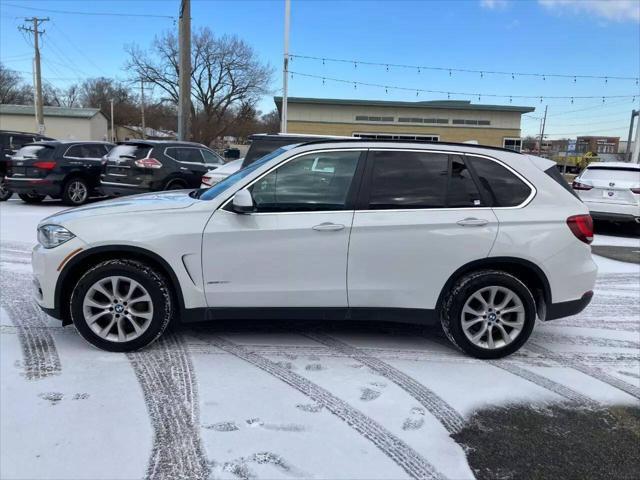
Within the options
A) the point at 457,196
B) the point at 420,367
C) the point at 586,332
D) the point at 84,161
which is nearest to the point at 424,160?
the point at 457,196

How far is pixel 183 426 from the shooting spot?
299 centimetres

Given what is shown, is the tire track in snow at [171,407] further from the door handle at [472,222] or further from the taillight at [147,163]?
the taillight at [147,163]

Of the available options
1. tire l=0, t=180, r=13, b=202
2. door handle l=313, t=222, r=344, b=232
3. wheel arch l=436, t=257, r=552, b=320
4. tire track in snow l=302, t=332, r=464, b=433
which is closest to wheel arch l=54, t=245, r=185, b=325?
door handle l=313, t=222, r=344, b=232

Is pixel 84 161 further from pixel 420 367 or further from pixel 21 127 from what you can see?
pixel 21 127

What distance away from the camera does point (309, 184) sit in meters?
3.97

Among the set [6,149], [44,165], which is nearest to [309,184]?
[44,165]

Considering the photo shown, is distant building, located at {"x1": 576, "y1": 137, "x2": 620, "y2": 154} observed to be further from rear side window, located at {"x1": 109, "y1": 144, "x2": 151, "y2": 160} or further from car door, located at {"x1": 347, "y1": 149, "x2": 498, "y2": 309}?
car door, located at {"x1": 347, "y1": 149, "x2": 498, "y2": 309}

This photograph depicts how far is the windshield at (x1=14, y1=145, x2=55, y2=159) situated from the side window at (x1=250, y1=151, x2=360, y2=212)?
396 inches

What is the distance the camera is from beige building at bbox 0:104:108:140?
183 ft

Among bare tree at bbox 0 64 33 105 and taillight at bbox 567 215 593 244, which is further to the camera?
bare tree at bbox 0 64 33 105

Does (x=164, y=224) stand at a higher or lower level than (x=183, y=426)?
higher

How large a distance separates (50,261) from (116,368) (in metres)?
0.93

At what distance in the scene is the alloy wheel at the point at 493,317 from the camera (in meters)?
3.99

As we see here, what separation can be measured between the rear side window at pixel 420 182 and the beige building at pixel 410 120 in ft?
108
